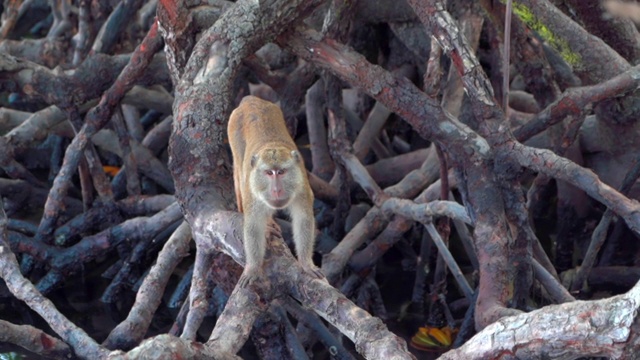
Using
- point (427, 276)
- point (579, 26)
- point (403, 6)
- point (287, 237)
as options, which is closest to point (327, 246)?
point (287, 237)

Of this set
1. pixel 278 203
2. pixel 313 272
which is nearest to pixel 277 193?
Answer: pixel 278 203

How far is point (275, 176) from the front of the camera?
15.4ft

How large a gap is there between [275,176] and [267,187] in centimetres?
8

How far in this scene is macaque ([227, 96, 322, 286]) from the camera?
455 centimetres

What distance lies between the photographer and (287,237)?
7.17m

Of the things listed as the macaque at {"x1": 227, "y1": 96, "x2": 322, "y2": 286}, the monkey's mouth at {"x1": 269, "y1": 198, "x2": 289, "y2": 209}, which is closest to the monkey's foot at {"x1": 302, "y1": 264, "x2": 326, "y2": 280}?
the macaque at {"x1": 227, "y1": 96, "x2": 322, "y2": 286}

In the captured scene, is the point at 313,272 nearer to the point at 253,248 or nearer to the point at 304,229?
the point at 253,248

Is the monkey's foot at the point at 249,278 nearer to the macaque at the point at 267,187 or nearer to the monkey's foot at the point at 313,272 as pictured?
the macaque at the point at 267,187

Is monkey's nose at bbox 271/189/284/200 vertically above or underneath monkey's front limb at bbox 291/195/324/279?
above

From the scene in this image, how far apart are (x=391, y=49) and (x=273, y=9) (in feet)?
8.66

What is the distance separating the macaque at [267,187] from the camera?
455 cm

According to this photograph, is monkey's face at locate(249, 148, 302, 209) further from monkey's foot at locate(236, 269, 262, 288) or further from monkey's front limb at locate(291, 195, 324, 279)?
monkey's foot at locate(236, 269, 262, 288)

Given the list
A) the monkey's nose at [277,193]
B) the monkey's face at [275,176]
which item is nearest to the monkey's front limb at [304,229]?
the monkey's face at [275,176]

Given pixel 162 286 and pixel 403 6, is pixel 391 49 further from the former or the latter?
pixel 162 286
